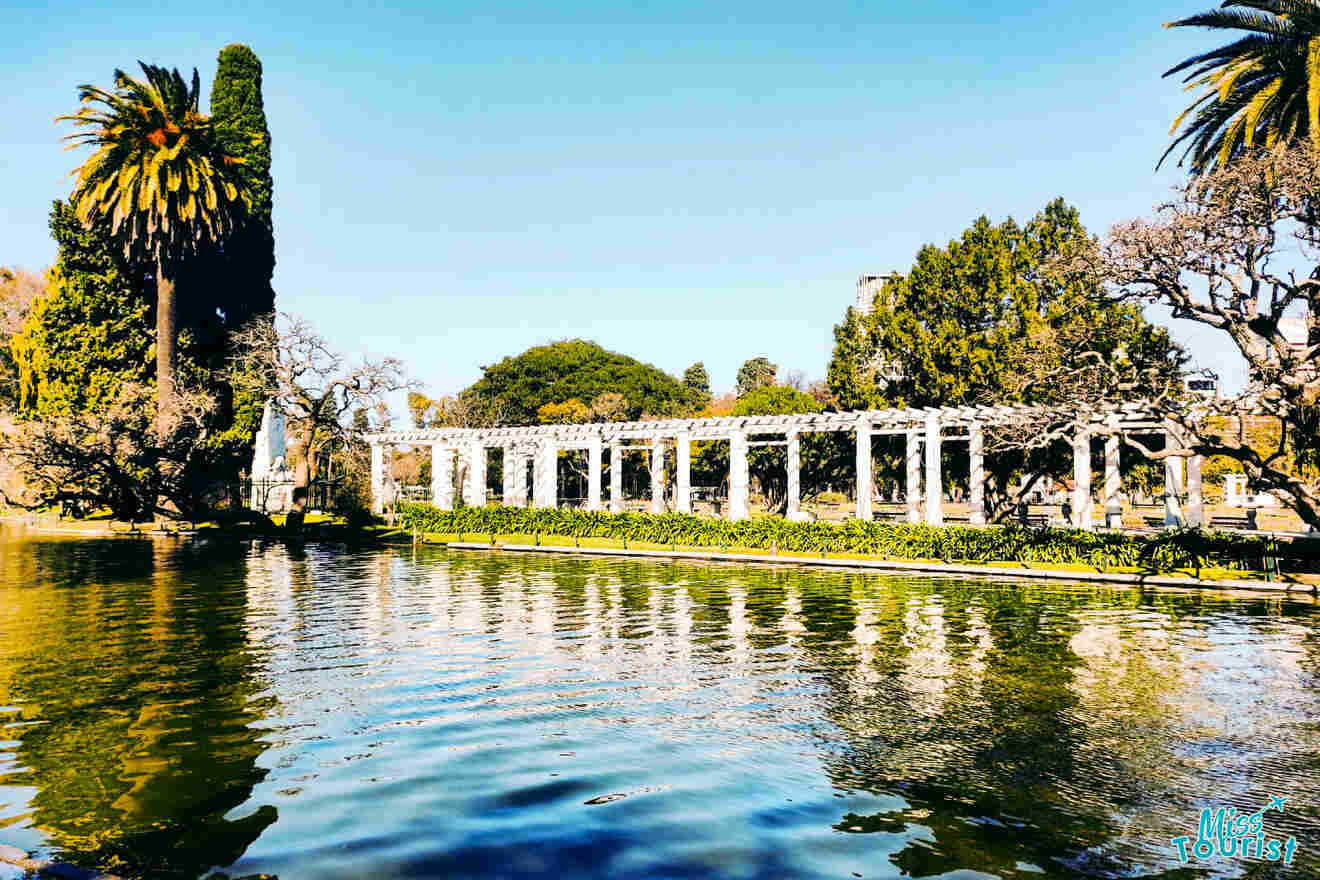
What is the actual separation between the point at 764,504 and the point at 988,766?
51030 mm

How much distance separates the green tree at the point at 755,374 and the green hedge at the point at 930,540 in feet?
249

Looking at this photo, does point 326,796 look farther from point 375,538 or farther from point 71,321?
point 71,321

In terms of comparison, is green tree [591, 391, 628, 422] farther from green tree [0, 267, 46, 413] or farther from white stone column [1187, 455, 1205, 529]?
white stone column [1187, 455, 1205, 529]

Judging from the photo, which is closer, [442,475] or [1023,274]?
[1023,274]

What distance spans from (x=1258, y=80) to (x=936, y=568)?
17.8 metres

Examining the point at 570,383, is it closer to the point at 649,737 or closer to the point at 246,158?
the point at 246,158

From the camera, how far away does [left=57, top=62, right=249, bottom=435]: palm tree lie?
42094mm

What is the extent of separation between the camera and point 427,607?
20594mm

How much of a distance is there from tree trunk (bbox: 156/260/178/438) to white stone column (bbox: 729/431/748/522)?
985 inches

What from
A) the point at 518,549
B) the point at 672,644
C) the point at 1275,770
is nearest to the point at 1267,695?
the point at 1275,770

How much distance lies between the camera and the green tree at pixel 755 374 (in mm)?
114188

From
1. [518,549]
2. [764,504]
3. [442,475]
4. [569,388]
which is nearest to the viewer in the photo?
[518,549]

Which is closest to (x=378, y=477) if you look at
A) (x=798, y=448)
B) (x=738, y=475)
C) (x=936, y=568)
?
(x=738, y=475)

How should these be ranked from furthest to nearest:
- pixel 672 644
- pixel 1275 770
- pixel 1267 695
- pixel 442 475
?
pixel 442 475 → pixel 672 644 → pixel 1267 695 → pixel 1275 770
